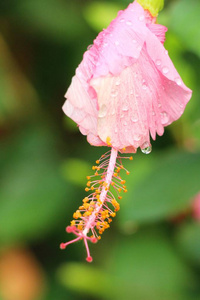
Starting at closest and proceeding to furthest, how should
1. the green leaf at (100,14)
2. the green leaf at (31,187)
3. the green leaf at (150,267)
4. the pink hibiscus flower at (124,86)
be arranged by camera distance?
the pink hibiscus flower at (124,86)
the green leaf at (100,14)
the green leaf at (150,267)
the green leaf at (31,187)

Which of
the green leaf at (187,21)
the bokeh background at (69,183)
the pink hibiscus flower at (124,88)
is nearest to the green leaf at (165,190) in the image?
the bokeh background at (69,183)

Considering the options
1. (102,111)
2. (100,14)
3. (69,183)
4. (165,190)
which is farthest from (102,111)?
(69,183)

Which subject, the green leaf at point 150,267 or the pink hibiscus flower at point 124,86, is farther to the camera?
the green leaf at point 150,267

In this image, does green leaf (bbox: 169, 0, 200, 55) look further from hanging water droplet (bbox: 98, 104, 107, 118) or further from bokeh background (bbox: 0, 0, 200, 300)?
hanging water droplet (bbox: 98, 104, 107, 118)

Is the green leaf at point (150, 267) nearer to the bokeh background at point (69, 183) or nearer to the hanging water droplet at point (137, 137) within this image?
the bokeh background at point (69, 183)

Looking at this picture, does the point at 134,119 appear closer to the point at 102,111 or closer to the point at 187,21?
the point at 102,111

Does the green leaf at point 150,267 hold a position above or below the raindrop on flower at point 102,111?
below
